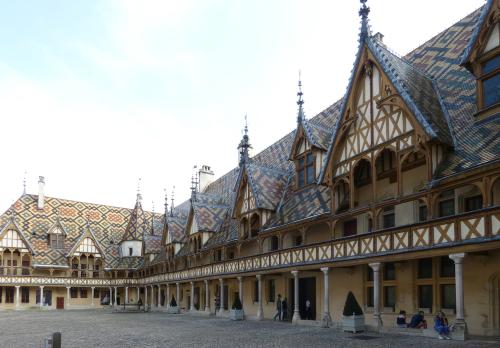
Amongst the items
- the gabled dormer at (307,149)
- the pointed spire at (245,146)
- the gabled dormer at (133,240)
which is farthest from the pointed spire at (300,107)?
the gabled dormer at (133,240)

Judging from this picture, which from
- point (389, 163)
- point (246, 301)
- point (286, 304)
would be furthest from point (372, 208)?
point (246, 301)

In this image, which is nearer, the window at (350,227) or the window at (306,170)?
the window at (350,227)

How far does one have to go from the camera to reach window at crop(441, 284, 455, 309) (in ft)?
56.4

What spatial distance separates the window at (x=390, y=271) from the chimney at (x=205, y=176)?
3487 centimetres

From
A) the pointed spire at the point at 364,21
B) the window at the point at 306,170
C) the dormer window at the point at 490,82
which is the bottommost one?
the window at the point at 306,170

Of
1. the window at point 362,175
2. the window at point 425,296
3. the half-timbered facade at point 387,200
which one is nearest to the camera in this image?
the half-timbered facade at point 387,200

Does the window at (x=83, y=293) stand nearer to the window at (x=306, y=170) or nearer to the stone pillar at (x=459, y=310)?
the window at (x=306, y=170)

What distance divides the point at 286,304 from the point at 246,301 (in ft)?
19.5

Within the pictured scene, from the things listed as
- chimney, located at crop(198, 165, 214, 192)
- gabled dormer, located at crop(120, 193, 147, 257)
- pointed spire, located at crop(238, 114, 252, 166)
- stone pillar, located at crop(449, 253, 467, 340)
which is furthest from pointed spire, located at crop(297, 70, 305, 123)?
gabled dormer, located at crop(120, 193, 147, 257)

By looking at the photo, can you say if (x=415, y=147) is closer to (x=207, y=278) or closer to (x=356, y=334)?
(x=356, y=334)

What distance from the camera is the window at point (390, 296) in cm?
1994

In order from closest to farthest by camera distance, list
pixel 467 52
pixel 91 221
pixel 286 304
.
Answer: pixel 467 52
pixel 286 304
pixel 91 221

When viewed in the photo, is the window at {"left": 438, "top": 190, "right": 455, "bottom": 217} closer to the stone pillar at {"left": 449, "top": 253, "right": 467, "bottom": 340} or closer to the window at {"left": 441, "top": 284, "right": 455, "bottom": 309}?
the window at {"left": 441, "top": 284, "right": 455, "bottom": 309}

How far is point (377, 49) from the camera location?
20031mm
